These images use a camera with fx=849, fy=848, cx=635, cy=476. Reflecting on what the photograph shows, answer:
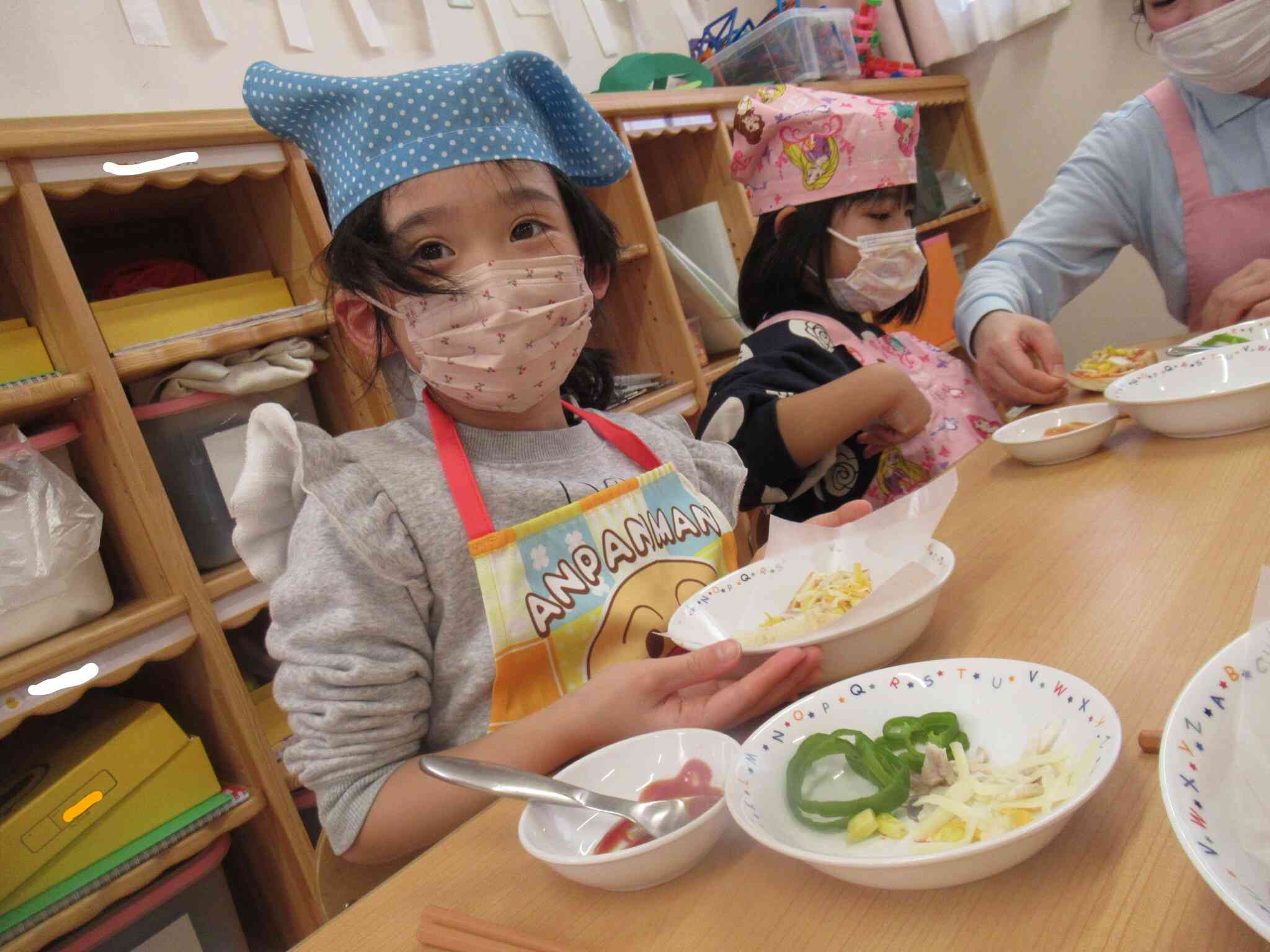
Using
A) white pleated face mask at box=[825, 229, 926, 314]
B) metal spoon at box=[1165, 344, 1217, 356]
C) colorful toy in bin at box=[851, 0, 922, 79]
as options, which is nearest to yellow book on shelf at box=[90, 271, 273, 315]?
white pleated face mask at box=[825, 229, 926, 314]

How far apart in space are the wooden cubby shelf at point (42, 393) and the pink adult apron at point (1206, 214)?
1.81 m

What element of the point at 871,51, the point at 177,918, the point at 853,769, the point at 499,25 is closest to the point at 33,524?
the point at 177,918

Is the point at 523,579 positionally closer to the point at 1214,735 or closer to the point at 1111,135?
the point at 1214,735

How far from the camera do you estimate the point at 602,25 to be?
260cm

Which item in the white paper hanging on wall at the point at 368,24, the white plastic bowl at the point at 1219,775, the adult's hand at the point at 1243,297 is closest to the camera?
the white plastic bowl at the point at 1219,775

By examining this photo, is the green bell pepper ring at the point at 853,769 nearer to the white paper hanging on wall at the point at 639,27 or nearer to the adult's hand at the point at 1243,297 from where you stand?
the adult's hand at the point at 1243,297

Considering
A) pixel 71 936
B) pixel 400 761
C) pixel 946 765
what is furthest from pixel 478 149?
pixel 71 936

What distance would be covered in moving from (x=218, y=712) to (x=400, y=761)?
89 cm

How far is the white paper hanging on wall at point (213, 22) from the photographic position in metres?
1.82

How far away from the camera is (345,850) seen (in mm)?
694

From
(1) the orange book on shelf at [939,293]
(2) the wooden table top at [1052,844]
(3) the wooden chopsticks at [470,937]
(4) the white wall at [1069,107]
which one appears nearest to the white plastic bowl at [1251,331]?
(2) the wooden table top at [1052,844]

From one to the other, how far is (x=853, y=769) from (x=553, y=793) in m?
0.16

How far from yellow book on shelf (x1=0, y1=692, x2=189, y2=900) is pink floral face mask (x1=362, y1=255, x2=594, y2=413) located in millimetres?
886

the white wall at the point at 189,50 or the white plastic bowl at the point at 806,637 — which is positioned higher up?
the white wall at the point at 189,50
